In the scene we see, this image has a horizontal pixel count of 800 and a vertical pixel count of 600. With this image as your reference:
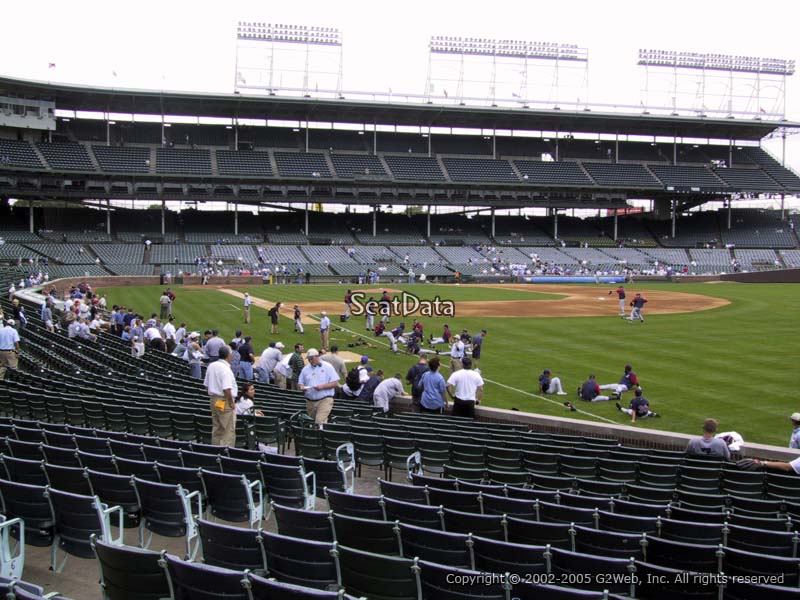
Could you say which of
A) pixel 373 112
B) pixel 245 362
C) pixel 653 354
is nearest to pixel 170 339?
pixel 245 362

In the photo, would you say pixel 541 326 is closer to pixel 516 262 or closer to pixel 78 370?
pixel 78 370

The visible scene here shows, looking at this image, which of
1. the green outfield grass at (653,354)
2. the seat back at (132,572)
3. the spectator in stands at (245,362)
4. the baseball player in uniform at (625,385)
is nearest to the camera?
the seat back at (132,572)

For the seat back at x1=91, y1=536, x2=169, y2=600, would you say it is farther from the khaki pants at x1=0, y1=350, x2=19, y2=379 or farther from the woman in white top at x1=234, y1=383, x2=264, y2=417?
the khaki pants at x1=0, y1=350, x2=19, y2=379

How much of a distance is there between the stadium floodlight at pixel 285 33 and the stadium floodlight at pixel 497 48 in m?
12.1

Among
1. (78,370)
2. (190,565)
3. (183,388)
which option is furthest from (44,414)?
(190,565)

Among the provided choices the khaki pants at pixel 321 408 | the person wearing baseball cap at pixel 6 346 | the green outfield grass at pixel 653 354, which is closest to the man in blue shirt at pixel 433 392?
the khaki pants at pixel 321 408

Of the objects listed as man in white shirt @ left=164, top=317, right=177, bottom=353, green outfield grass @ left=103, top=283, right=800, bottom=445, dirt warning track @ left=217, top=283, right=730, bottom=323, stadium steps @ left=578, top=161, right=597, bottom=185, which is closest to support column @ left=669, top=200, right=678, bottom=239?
stadium steps @ left=578, top=161, right=597, bottom=185

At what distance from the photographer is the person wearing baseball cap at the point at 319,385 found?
12359 mm

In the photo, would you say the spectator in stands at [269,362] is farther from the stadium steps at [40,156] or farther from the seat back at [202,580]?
the stadium steps at [40,156]

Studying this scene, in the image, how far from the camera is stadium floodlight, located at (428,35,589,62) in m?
80.6

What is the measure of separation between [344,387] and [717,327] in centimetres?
2209

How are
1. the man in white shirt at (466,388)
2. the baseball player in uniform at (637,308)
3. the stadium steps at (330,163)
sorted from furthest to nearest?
the stadium steps at (330,163) < the baseball player in uniform at (637,308) < the man in white shirt at (466,388)

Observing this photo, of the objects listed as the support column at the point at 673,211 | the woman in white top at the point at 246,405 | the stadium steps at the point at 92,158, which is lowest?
the woman in white top at the point at 246,405

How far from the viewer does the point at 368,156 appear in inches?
3179
